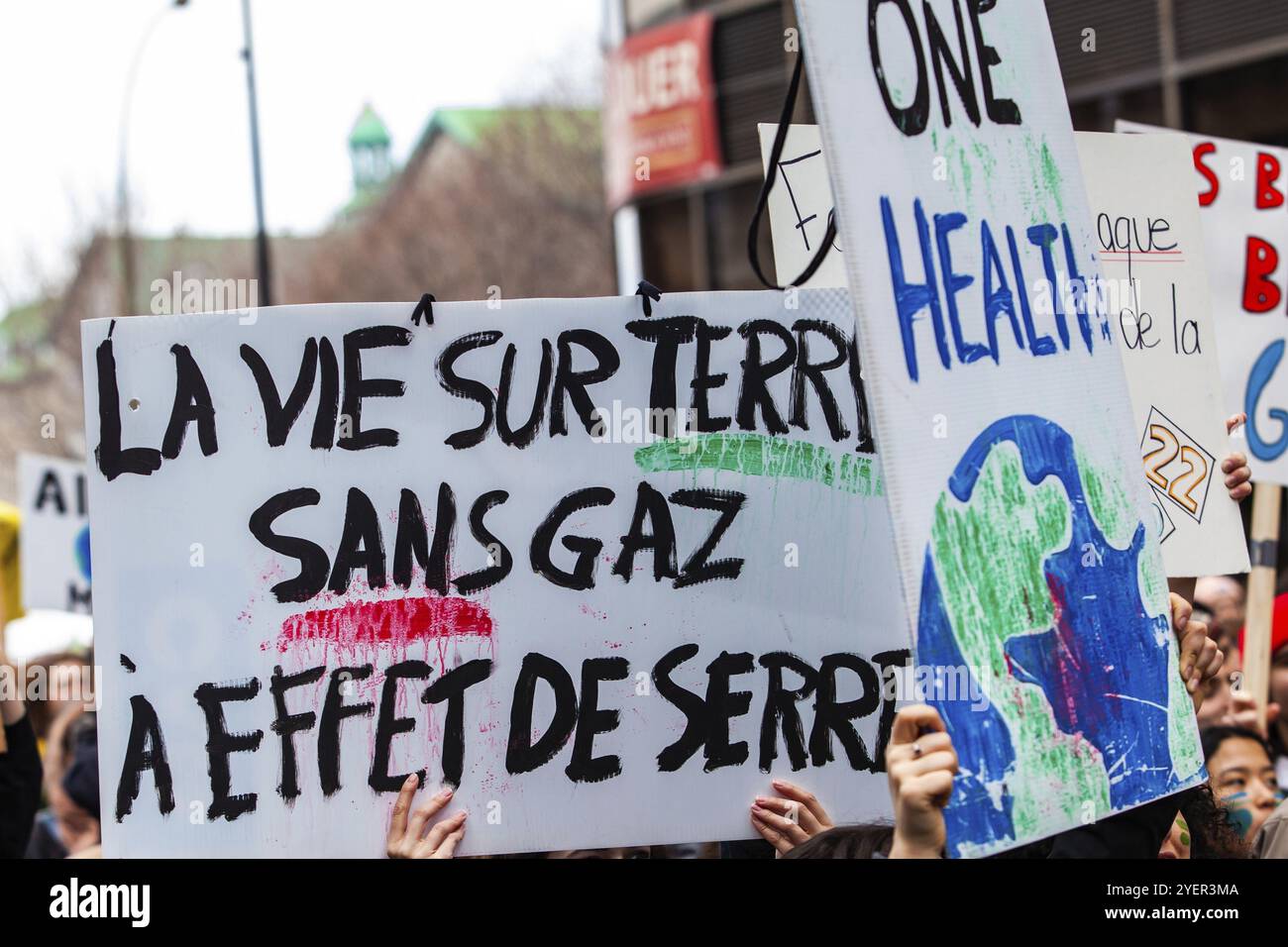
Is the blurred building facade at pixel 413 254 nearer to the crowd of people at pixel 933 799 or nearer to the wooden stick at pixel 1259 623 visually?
the crowd of people at pixel 933 799

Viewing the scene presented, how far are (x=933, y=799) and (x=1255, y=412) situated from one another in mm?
2451

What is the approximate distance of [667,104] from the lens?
18281mm

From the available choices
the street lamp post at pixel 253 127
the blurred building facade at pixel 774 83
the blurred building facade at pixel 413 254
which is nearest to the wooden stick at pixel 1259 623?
the blurred building facade at pixel 774 83

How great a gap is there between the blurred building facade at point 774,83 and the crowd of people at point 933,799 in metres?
5.37

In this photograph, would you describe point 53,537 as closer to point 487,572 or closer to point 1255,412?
point 487,572

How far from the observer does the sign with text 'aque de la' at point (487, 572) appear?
8.40 ft

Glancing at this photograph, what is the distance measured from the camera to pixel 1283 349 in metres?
3.93

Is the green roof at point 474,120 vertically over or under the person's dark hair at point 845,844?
over

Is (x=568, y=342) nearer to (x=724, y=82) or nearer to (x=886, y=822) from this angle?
(x=886, y=822)

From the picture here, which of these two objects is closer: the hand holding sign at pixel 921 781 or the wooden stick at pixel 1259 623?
the hand holding sign at pixel 921 781

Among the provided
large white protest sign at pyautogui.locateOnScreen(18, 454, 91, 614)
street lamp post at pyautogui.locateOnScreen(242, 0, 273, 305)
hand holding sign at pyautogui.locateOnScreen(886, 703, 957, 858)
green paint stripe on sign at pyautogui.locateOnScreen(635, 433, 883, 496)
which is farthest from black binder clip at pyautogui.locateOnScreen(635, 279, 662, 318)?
street lamp post at pyautogui.locateOnScreen(242, 0, 273, 305)

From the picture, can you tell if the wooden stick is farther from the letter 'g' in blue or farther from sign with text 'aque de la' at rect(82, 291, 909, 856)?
sign with text 'aque de la' at rect(82, 291, 909, 856)

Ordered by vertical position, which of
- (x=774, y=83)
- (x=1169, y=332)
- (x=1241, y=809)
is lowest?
(x=1241, y=809)

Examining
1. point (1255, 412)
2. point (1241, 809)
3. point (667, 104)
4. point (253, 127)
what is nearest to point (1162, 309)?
point (1255, 412)
